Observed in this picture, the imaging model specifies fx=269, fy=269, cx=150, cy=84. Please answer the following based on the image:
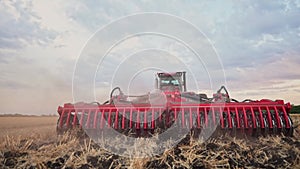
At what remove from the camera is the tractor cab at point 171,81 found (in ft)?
37.4

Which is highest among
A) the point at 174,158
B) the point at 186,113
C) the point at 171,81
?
the point at 171,81

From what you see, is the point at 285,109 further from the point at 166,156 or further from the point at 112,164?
the point at 112,164

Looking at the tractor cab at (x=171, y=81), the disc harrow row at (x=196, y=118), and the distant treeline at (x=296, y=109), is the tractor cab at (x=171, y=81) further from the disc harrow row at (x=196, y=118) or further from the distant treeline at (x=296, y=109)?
the distant treeline at (x=296, y=109)

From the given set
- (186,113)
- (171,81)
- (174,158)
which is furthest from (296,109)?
(174,158)

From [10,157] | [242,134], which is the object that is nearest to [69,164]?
[10,157]

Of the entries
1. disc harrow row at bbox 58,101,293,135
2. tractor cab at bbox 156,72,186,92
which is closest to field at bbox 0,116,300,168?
disc harrow row at bbox 58,101,293,135

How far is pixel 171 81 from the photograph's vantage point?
11.5 meters

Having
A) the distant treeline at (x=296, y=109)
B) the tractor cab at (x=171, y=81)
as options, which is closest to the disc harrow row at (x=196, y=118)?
the tractor cab at (x=171, y=81)

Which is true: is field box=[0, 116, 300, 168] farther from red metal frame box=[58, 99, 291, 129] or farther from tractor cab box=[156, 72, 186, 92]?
tractor cab box=[156, 72, 186, 92]

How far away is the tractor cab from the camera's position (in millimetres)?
11399

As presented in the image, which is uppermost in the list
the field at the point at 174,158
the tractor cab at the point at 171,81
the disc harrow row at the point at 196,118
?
the tractor cab at the point at 171,81

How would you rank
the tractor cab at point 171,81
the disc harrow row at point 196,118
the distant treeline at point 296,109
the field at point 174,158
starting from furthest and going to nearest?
1. the distant treeline at point 296,109
2. the tractor cab at point 171,81
3. the disc harrow row at point 196,118
4. the field at point 174,158

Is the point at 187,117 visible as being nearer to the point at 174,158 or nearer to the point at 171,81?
the point at 174,158

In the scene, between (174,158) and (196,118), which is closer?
(174,158)
